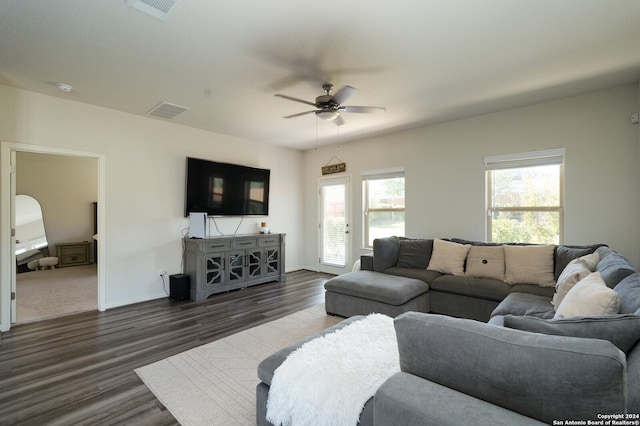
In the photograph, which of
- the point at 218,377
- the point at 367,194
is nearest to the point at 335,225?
the point at 367,194

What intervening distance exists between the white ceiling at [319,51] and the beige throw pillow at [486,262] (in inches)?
73.9

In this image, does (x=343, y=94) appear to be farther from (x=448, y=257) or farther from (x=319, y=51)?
(x=448, y=257)

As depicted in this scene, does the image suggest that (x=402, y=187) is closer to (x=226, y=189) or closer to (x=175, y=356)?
(x=226, y=189)

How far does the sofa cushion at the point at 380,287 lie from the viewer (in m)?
3.25

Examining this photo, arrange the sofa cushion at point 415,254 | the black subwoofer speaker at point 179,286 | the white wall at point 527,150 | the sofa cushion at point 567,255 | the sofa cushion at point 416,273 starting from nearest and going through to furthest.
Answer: the sofa cushion at point 567,255
the white wall at point 527,150
the sofa cushion at point 416,273
the sofa cushion at point 415,254
the black subwoofer speaker at point 179,286

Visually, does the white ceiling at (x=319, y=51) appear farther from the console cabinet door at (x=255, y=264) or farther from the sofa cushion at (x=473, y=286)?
the console cabinet door at (x=255, y=264)

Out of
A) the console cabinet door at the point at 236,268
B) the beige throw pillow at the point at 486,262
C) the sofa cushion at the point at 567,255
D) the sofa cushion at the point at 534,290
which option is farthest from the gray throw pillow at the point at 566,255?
the console cabinet door at the point at 236,268

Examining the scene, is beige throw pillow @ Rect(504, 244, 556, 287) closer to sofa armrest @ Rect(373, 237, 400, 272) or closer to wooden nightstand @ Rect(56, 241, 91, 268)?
sofa armrest @ Rect(373, 237, 400, 272)

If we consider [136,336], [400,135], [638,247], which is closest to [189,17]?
[136,336]

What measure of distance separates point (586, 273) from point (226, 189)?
15.6ft

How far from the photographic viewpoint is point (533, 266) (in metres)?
3.24

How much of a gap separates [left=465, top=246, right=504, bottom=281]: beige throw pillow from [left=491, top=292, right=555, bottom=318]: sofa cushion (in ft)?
1.96

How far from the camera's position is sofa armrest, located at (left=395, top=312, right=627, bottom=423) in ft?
2.71

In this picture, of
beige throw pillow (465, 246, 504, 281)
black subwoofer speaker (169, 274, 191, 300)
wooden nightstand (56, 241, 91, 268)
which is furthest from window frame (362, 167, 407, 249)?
wooden nightstand (56, 241, 91, 268)
